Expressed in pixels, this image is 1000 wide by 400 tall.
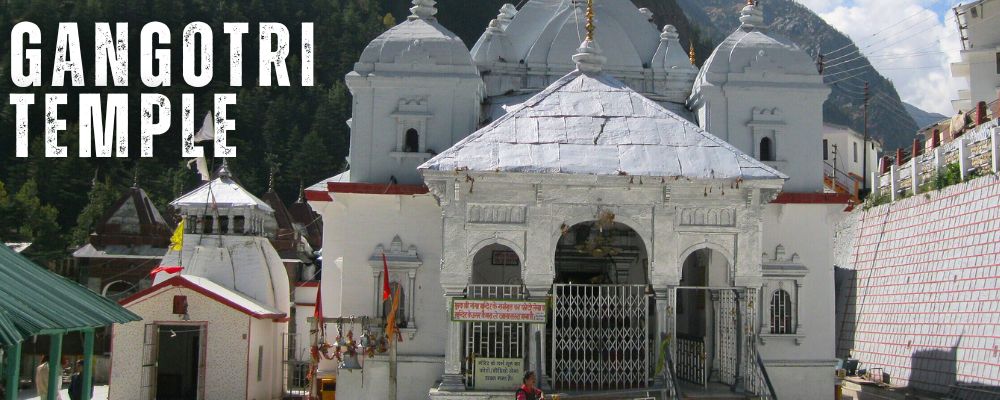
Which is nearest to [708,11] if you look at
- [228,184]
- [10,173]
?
[10,173]

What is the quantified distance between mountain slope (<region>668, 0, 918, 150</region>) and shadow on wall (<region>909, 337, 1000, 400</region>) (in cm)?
7891

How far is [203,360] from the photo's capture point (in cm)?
2341

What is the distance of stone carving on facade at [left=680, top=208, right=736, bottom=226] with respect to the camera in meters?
16.9

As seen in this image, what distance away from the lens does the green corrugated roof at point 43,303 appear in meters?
11.0

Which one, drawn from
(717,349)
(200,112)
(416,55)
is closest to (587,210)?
(717,349)

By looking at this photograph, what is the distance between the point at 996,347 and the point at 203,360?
16.3 meters

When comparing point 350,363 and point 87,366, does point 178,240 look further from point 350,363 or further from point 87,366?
point 87,366

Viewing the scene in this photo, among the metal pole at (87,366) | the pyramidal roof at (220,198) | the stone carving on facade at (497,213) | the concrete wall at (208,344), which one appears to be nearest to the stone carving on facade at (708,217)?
the stone carving on facade at (497,213)

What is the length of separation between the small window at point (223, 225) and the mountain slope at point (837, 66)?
80.4 metres

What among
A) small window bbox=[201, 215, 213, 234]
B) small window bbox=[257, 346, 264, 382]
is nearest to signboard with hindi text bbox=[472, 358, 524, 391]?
small window bbox=[257, 346, 264, 382]

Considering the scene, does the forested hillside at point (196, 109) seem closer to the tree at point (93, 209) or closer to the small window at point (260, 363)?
the tree at point (93, 209)

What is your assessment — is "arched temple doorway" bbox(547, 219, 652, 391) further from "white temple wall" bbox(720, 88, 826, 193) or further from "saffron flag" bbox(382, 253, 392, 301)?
"white temple wall" bbox(720, 88, 826, 193)

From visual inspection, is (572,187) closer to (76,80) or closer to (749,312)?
(749,312)

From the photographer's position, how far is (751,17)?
22844 millimetres
